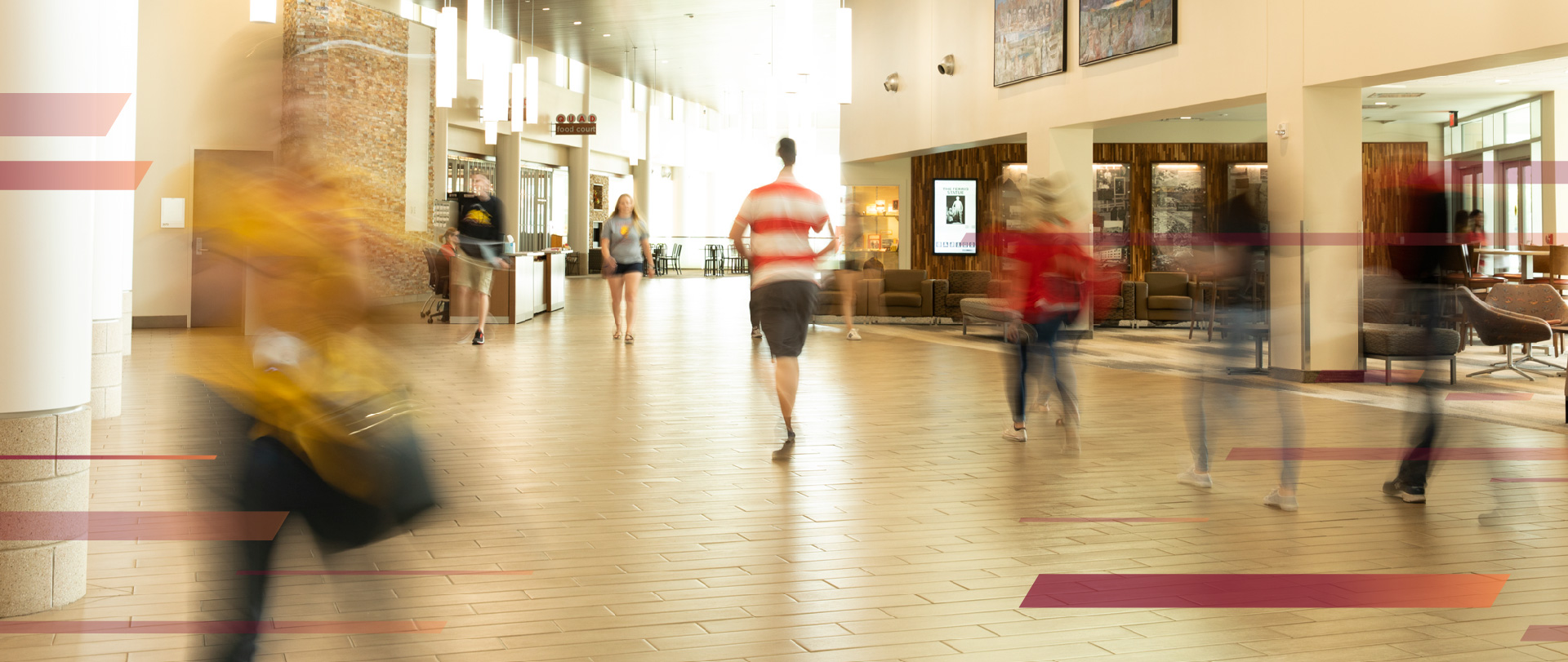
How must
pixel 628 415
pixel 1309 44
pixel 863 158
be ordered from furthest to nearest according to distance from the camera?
pixel 863 158 < pixel 1309 44 < pixel 628 415

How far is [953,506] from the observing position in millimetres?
4551

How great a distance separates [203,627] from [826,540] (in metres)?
1.97

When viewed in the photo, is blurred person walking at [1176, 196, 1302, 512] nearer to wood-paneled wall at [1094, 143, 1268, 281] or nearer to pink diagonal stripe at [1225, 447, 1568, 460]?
pink diagonal stripe at [1225, 447, 1568, 460]

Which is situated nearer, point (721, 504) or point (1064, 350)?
point (721, 504)

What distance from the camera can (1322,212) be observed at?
927cm

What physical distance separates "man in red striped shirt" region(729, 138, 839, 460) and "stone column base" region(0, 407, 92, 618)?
290cm

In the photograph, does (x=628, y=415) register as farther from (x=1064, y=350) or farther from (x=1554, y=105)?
(x=1554, y=105)

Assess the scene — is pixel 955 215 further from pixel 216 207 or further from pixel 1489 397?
pixel 216 207

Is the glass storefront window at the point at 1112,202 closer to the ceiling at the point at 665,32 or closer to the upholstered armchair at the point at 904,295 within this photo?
the upholstered armchair at the point at 904,295

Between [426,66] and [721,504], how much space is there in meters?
17.7

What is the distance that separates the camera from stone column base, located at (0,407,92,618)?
2928 mm

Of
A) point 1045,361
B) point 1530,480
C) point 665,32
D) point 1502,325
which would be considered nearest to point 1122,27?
point 1502,325

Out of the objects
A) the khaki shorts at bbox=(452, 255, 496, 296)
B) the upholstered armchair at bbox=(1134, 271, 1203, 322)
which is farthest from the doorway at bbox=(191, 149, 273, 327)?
the upholstered armchair at bbox=(1134, 271, 1203, 322)

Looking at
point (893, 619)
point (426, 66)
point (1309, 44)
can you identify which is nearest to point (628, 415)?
point (893, 619)
